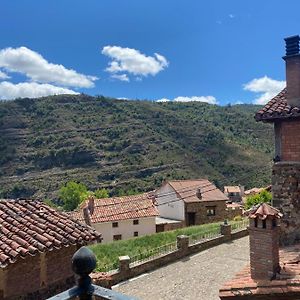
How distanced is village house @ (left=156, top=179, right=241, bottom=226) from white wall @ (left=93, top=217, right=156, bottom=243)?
12.7ft

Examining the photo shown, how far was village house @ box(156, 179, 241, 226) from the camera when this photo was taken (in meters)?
39.2

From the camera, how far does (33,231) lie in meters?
7.42

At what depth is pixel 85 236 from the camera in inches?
311

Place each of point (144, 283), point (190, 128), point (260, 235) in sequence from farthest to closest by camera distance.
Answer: point (190, 128), point (144, 283), point (260, 235)

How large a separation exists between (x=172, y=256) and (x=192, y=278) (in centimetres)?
326

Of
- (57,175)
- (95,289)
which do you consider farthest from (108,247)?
(57,175)

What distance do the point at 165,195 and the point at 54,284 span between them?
3616cm

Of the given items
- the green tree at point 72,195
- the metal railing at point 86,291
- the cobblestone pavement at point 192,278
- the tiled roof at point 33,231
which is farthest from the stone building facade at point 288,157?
the green tree at point 72,195

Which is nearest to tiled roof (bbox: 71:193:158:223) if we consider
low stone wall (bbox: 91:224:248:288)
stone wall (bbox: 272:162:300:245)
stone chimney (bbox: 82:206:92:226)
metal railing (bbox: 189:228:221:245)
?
stone chimney (bbox: 82:206:92:226)

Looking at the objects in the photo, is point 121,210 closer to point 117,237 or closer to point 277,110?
point 117,237

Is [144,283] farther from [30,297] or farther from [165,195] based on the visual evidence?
[165,195]

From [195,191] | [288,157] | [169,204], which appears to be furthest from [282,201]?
[169,204]

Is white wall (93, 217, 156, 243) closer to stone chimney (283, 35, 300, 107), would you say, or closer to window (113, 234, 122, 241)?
window (113, 234, 122, 241)

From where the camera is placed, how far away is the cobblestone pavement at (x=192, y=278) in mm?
14930
